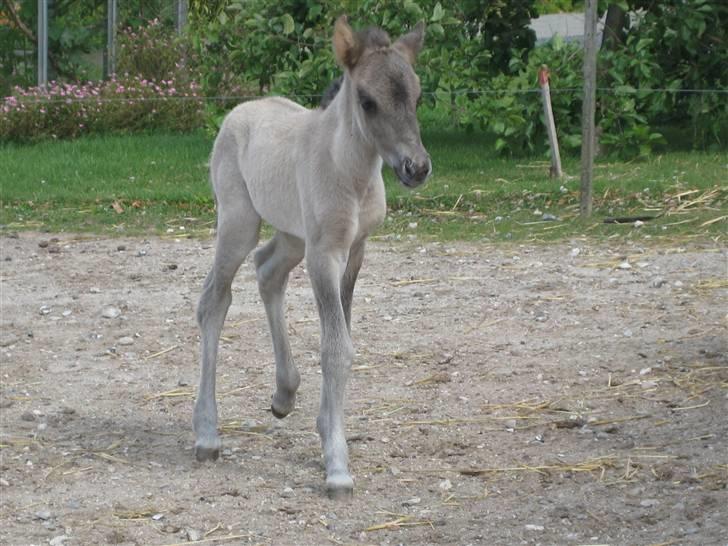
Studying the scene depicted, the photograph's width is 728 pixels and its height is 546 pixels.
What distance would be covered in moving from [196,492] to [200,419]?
584mm

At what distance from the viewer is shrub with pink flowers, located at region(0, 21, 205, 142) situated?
17.4 metres

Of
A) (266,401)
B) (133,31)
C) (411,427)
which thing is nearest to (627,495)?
(411,427)

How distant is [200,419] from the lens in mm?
6188

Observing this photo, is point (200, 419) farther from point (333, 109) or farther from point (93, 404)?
point (333, 109)

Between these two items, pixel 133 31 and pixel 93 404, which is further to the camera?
pixel 133 31

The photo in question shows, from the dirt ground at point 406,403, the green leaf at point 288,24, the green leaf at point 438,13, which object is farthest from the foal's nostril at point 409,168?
the green leaf at point 288,24

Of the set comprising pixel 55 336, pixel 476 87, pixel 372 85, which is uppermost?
pixel 372 85

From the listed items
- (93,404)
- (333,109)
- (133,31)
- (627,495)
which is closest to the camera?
(627,495)

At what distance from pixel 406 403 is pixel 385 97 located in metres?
2.07

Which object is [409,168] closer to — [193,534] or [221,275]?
[221,275]

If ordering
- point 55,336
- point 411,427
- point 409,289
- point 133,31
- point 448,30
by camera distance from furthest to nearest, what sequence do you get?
1. point 133,31
2. point 448,30
3. point 409,289
4. point 55,336
5. point 411,427

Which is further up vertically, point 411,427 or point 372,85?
point 372,85

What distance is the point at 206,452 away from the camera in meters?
6.07

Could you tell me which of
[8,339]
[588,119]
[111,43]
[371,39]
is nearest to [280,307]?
[371,39]
